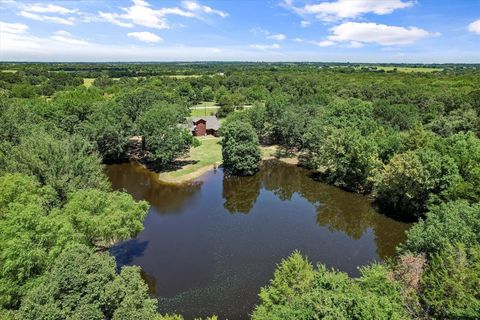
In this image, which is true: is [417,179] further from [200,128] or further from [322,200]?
[200,128]

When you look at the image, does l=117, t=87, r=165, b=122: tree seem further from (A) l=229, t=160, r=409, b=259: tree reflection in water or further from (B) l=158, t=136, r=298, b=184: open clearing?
(A) l=229, t=160, r=409, b=259: tree reflection in water

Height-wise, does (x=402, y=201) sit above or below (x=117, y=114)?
below

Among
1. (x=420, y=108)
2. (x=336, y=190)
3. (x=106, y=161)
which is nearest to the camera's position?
(x=336, y=190)

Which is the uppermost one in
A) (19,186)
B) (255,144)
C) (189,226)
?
(19,186)

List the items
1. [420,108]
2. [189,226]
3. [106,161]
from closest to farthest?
1. [189,226]
2. [106,161]
3. [420,108]

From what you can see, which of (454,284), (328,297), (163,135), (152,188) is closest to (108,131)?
(163,135)

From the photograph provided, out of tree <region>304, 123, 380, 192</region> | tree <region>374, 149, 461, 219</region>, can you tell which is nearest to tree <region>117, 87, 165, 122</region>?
tree <region>304, 123, 380, 192</region>

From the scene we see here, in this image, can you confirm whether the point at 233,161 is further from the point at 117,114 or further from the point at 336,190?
the point at 117,114

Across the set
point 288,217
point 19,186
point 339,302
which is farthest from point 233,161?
point 339,302
